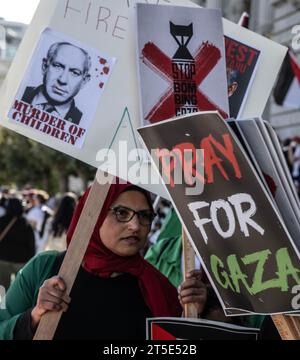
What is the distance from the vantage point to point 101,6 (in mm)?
2363

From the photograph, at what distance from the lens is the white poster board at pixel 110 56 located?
2305 mm

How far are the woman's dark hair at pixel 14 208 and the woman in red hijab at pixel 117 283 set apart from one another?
15.6ft

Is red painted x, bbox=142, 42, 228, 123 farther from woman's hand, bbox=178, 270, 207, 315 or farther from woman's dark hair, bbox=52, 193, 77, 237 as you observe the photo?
woman's dark hair, bbox=52, 193, 77, 237

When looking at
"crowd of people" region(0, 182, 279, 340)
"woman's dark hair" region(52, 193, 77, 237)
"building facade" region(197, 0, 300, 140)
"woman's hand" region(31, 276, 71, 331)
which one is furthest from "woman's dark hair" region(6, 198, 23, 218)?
"building facade" region(197, 0, 300, 140)

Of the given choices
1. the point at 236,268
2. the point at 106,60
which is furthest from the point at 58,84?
the point at 236,268

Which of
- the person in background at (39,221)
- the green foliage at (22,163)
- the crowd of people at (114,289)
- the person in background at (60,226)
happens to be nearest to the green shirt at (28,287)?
the crowd of people at (114,289)

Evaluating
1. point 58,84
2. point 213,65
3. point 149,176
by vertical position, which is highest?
point 213,65

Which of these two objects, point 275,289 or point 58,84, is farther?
point 58,84

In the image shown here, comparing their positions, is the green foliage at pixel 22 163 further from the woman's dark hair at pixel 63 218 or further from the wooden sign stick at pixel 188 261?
the wooden sign stick at pixel 188 261

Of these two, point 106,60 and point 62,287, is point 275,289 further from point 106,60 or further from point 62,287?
point 106,60

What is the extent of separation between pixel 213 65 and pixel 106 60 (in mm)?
356

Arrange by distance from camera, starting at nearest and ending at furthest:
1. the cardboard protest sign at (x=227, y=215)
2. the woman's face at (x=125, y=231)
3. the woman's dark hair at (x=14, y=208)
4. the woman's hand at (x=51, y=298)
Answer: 1. the cardboard protest sign at (x=227, y=215)
2. the woman's hand at (x=51, y=298)
3. the woman's face at (x=125, y=231)
4. the woman's dark hair at (x=14, y=208)

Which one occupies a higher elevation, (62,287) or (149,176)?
(149,176)

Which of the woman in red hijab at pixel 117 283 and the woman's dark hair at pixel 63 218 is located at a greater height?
the woman's dark hair at pixel 63 218
